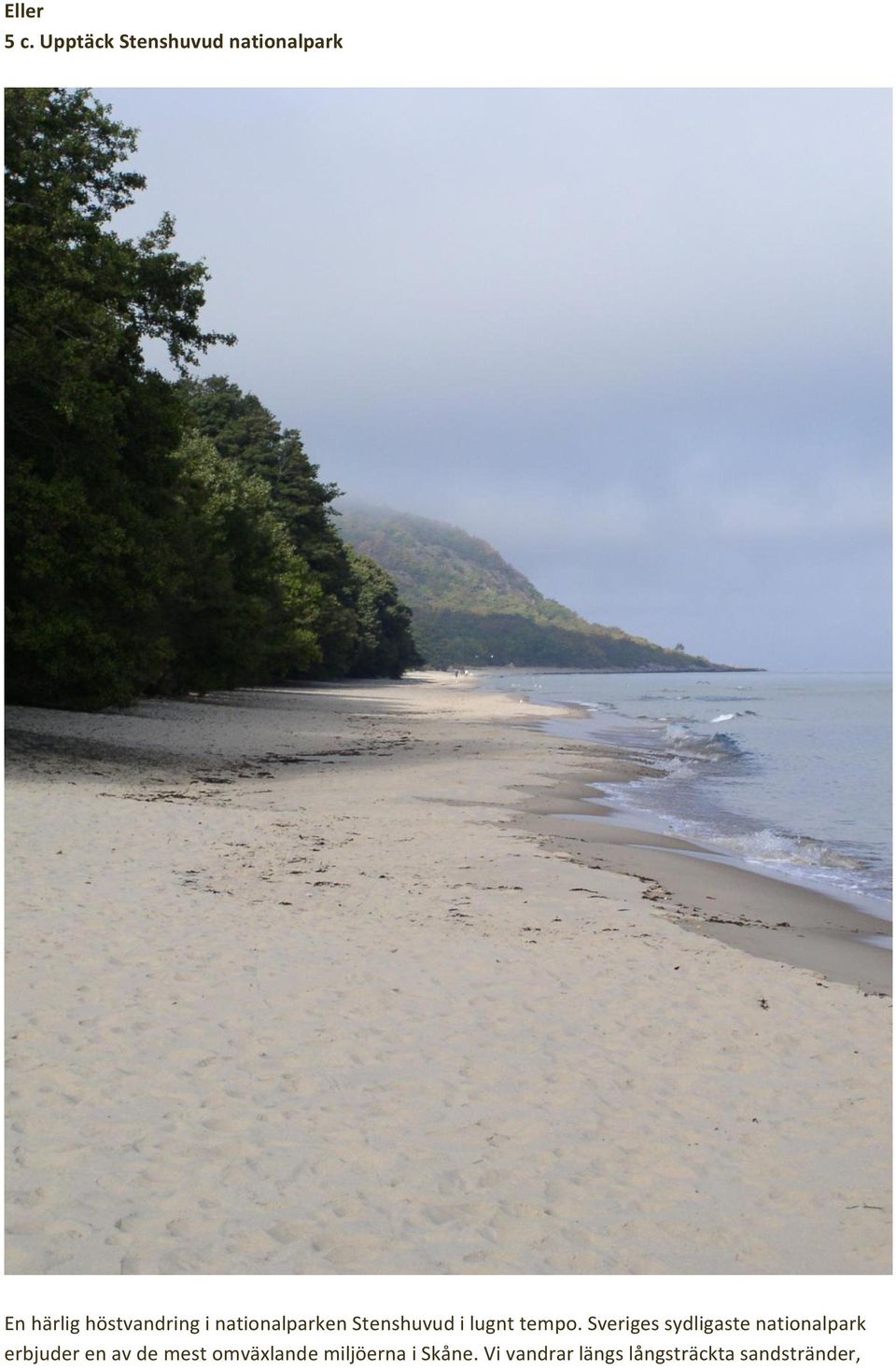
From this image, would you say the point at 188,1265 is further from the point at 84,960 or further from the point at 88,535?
the point at 88,535

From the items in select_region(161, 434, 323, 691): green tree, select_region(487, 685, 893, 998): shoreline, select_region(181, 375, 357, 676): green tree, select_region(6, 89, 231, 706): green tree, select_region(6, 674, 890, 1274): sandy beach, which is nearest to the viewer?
select_region(6, 674, 890, 1274): sandy beach

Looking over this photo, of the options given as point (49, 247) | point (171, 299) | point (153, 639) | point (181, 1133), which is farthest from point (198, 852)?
point (153, 639)

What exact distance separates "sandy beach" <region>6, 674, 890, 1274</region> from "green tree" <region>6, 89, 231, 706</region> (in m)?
7.23

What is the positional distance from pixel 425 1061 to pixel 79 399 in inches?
599

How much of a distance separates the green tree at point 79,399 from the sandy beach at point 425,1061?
23.7 ft

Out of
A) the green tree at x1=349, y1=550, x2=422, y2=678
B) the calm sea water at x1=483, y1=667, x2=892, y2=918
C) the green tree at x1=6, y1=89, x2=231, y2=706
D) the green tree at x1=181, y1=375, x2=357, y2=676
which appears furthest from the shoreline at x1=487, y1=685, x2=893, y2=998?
the green tree at x1=349, y1=550, x2=422, y2=678

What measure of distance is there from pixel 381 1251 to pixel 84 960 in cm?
416

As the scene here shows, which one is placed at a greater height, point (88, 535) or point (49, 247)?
point (49, 247)

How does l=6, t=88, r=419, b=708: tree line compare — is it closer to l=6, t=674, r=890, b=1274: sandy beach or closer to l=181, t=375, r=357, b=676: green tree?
l=6, t=674, r=890, b=1274: sandy beach

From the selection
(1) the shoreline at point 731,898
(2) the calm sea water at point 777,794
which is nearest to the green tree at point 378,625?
(2) the calm sea water at point 777,794

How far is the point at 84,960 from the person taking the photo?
792cm

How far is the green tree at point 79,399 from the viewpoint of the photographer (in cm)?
1862

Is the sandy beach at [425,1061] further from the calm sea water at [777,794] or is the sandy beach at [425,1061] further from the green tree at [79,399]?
the green tree at [79,399]

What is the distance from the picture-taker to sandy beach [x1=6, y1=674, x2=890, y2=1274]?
4.70 m
